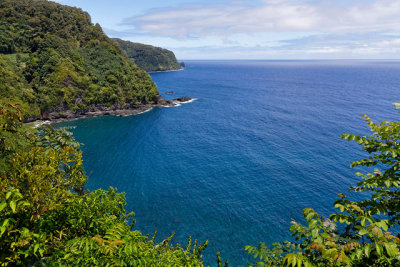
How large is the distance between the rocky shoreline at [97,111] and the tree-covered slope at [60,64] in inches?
55.0

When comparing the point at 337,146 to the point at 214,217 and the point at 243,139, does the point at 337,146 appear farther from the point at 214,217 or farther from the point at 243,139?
the point at 214,217

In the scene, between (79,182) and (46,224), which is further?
(79,182)

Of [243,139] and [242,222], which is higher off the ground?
[243,139]

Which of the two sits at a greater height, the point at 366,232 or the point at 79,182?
the point at 366,232

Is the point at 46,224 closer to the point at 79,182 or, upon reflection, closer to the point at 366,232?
the point at 79,182

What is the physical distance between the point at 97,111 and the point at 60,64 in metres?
28.8

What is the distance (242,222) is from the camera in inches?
1537

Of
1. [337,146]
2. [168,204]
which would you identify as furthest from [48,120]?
[337,146]

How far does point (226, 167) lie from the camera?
57.4 metres

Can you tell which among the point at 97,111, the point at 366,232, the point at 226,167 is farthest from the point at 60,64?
the point at 366,232

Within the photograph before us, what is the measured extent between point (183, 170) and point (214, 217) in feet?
62.0

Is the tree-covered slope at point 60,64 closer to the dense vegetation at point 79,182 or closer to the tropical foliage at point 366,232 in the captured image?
the dense vegetation at point 79,182

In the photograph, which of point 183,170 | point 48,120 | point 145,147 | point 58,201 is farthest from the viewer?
point 48,120

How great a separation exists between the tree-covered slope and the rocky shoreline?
1.40m
